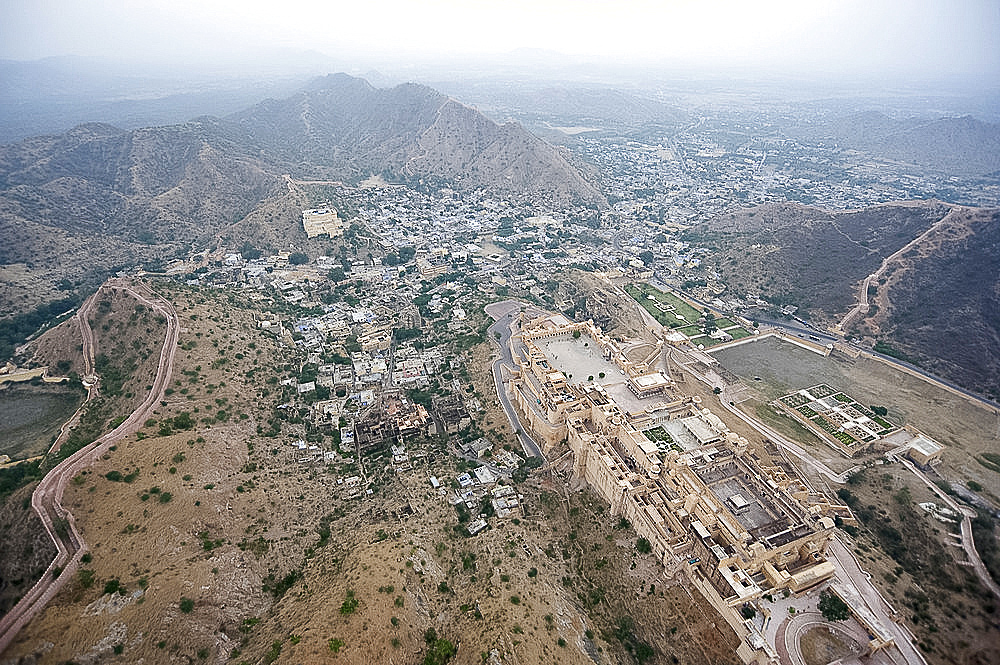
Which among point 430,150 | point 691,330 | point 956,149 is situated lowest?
point 691,330

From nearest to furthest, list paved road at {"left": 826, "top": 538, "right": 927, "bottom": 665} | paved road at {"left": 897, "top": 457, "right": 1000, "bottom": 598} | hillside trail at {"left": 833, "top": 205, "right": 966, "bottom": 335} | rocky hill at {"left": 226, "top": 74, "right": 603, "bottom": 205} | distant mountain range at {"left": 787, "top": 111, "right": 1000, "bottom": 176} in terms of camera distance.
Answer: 1. paved road at {"left": 826, "top": 538, "right": 927, "bottom": 665}
2. paved road at {"left": 897, "top": 457, "right": 1000, "bottom": 598}
3. hillside trail at {"left": 833, "top": 205, "right": 966, "bottom": 335}
4. rocky hill at {"left": 226, "top": 74, "right": 603, "bottom": 205}
5. distant mountain range at {"left": 787, "top": 111, "right": 1000, "bottom": 176}

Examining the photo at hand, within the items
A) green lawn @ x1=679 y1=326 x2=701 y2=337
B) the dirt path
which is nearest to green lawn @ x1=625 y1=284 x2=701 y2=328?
green lawn @ x1=679 y1=326 x2=701 y2=337

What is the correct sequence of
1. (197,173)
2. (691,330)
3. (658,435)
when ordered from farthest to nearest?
1. (197,173)
2. (691,330)
3. (658,435)

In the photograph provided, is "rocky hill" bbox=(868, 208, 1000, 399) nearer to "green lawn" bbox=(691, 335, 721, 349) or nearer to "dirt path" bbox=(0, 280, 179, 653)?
"green lawn" bbox=(691, 335, 721, 349)

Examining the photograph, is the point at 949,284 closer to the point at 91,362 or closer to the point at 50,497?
the point at 50,497

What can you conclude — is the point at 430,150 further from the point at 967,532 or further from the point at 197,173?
the point at 967,532

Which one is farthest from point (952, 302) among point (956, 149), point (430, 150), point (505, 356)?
point (956, 149)

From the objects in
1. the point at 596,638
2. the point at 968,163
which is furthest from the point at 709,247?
the point at 968,163
